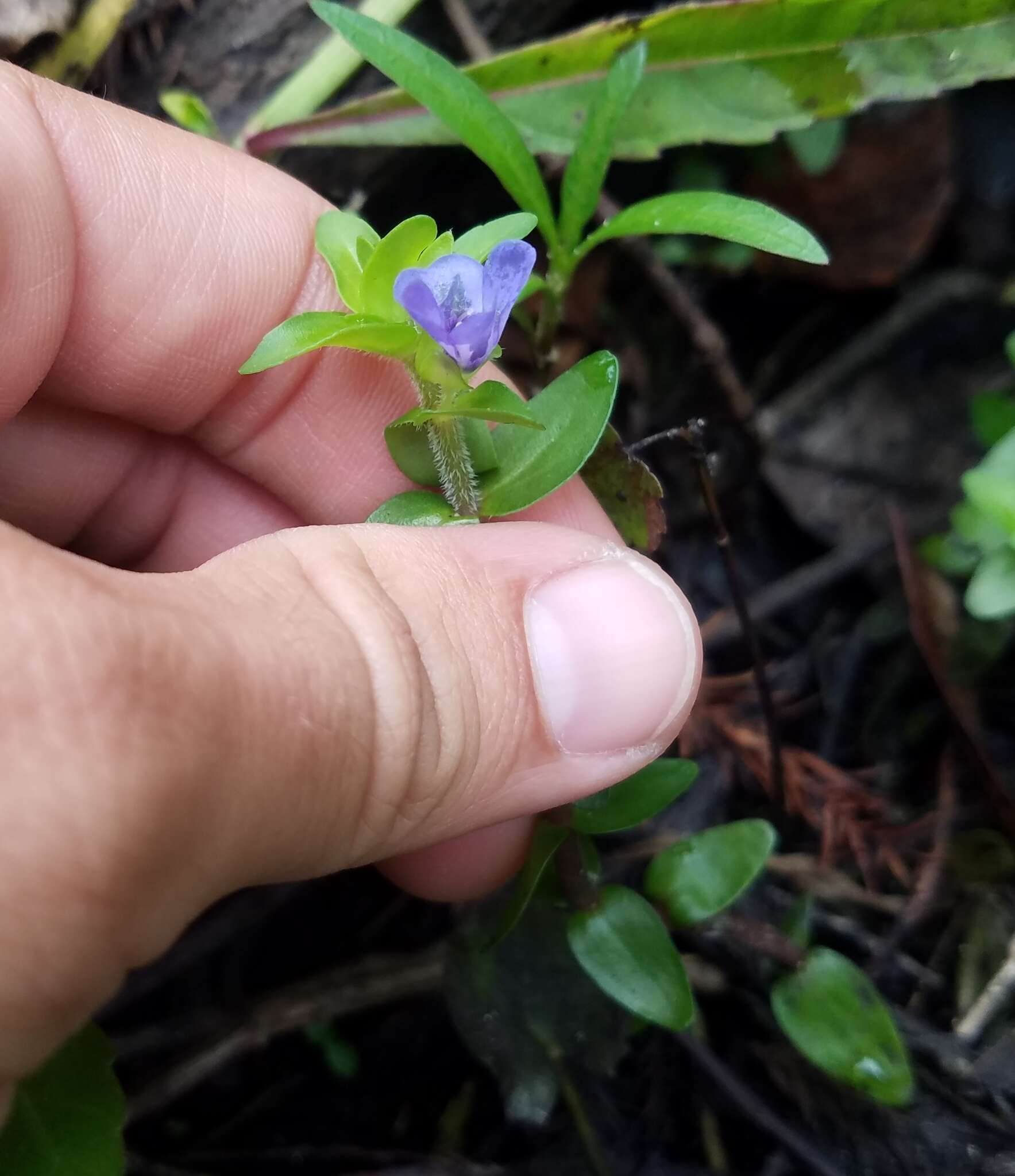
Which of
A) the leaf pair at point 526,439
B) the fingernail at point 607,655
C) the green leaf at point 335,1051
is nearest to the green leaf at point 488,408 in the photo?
the leaf pair at point 526,439

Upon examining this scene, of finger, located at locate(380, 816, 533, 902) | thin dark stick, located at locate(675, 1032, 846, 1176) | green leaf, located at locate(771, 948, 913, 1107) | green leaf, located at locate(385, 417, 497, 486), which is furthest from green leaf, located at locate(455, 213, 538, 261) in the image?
thin dark stick, located at locate(675, 1032, 846, 1176)

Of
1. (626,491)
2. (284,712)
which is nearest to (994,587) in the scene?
(626,491)

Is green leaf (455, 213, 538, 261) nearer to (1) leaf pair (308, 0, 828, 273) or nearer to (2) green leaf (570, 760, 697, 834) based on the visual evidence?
(1) leaf pair (308, 0, 828, 273)

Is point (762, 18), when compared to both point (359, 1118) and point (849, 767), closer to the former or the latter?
point (849, 767)

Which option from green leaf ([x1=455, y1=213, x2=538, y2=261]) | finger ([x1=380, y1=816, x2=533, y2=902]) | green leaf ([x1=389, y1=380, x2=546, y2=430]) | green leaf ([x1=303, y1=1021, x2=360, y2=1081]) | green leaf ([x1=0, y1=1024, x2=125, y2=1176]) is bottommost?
green leaf ([x1=303, y1=1021, x2=360, y2=1081])

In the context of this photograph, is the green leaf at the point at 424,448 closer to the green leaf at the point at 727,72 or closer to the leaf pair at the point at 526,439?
the leaf pair at the point at 526,439

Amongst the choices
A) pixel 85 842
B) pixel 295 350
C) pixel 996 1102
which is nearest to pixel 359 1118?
pixel 996 1102
